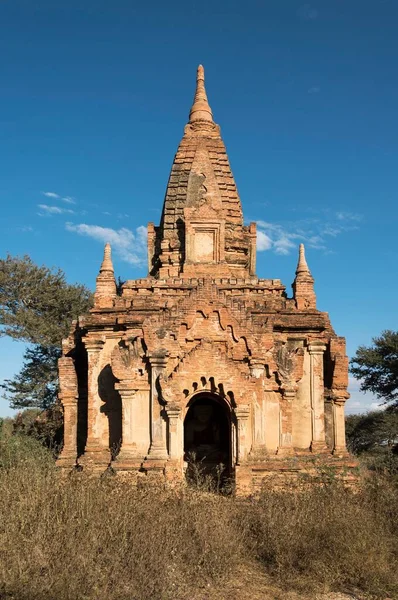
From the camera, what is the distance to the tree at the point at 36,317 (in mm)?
28047

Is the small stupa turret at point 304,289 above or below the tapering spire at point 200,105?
below

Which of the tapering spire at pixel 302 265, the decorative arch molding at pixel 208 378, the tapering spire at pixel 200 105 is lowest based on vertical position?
the decorative arch molding at pixel 208 378

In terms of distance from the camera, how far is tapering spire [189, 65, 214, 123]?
66.3 ft

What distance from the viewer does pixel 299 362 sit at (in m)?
14.0

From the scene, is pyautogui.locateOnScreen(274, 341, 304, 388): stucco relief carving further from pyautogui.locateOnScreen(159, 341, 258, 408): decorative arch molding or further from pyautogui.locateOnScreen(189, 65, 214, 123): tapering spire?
pyautogui.locateOnScreen(189, 65, 214, 123): tapering spire

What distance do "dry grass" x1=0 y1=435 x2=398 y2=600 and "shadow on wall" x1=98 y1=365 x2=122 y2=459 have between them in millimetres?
4715

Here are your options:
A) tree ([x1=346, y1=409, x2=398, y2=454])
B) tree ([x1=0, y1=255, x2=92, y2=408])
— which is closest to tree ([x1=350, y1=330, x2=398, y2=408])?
tree ([x1=346, y1=409, x2=398, y2=454])

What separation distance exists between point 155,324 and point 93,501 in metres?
5.92

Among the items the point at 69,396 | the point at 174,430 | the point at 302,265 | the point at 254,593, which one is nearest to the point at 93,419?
the point at 69,396

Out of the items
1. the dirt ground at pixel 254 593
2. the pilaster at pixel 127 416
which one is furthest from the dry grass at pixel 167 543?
the pilaster at pixel 127 416

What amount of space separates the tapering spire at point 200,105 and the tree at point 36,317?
12.2 metres

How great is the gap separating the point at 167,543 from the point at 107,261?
949 cm

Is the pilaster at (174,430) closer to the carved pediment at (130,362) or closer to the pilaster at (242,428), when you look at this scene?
the carved pediment at (130,362)

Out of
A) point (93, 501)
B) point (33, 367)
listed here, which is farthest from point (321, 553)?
point (33, 367)
